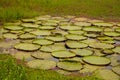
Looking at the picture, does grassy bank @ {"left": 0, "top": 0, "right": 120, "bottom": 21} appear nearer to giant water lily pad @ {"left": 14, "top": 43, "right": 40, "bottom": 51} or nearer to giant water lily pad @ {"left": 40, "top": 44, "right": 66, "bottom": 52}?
giant water lily pad @ {"left": 14, "top": 43, "right": 40, "bottom": 51}

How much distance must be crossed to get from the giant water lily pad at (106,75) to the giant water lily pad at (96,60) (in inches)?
9.8

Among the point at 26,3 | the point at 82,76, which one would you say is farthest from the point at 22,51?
the point at 26,3

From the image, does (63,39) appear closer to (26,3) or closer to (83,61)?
(83,61)

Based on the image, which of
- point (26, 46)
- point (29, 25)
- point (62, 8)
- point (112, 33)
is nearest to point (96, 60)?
point (26, 46)

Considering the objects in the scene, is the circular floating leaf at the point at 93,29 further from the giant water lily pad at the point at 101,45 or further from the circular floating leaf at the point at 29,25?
the circular floating leaf at the point at 29,25

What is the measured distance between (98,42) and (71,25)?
1.19 m

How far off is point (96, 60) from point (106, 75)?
1.65 feet

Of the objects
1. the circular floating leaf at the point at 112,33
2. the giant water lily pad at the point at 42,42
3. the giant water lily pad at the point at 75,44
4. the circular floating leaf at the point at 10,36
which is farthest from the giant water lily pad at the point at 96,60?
the circular floating leaf at the point at 10,36

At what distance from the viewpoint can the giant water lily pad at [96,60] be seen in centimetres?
385

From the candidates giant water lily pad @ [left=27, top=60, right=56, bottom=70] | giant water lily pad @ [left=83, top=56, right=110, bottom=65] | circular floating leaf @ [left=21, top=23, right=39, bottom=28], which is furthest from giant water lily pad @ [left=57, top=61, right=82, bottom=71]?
circular floating leaf @ [left=21, top=23, right=39, bottom=28]

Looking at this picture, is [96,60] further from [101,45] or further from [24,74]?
[24,74]

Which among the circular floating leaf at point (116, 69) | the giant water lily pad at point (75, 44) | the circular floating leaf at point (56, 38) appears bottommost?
the circular floating leaf at point (116, 69)

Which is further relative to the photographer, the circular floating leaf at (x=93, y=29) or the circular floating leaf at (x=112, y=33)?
the circular floating leaf at (x=93, y=29)

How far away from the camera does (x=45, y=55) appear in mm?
4082
